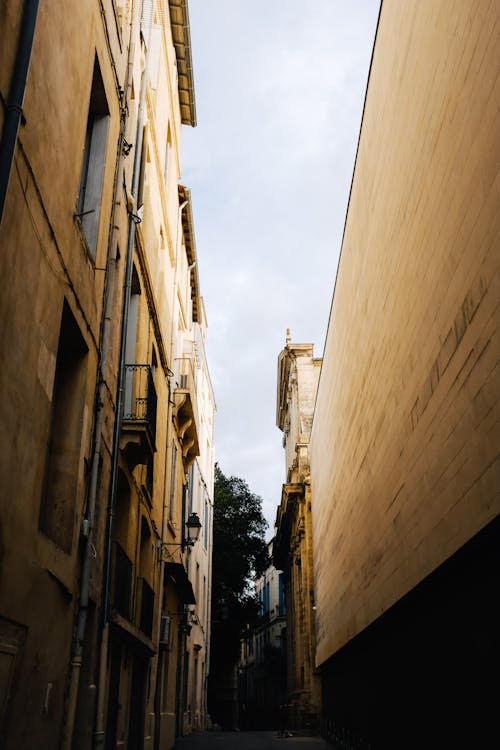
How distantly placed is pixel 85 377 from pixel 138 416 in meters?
3.57

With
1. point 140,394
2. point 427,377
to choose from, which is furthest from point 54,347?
point 140,394

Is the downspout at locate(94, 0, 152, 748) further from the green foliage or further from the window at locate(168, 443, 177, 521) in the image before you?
the green foliage

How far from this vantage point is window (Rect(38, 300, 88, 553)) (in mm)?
6973

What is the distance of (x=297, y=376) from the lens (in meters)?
33.2

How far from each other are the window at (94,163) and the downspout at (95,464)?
56 centimetres

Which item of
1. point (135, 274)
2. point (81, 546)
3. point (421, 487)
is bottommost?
point (81, 546)

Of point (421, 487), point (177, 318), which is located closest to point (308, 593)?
point (177, 318)

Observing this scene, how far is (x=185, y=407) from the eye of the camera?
1781 cm

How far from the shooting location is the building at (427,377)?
5691 millimetres

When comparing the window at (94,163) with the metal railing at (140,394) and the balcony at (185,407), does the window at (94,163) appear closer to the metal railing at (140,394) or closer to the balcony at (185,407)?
the metal railing at (140,394)

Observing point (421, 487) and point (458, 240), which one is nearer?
point (458, 240)

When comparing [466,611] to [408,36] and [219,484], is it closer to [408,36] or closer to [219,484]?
[408,36]

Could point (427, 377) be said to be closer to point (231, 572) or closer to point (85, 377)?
point (85, 377)

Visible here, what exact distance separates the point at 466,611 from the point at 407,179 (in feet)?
15.1
